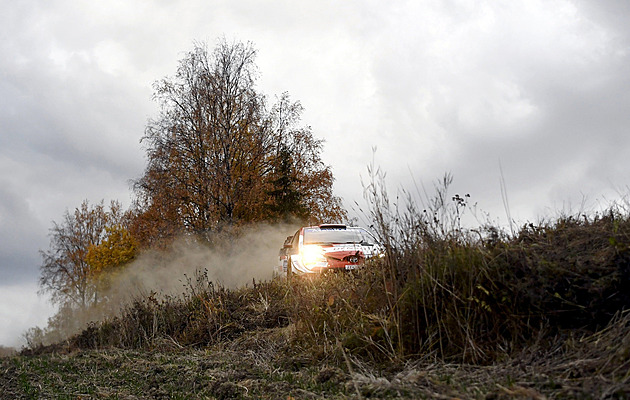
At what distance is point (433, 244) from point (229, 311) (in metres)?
5.72

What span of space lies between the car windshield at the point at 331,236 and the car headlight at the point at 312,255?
520mm

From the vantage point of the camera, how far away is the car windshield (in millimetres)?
13820

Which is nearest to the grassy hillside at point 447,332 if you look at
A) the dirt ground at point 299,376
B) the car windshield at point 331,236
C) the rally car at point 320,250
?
the dirt ground at point 299,376

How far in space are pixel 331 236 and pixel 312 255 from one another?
1.39m

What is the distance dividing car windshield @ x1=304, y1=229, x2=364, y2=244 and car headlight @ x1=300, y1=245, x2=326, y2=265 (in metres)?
0.52

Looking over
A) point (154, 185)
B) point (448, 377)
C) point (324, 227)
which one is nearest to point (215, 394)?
point (448, 377)

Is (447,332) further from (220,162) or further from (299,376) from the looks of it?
(220,162)

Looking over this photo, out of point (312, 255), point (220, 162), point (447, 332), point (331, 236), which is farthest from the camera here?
point (220, 162)

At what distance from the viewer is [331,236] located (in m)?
14.1

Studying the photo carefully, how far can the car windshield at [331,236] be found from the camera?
45.3 ft

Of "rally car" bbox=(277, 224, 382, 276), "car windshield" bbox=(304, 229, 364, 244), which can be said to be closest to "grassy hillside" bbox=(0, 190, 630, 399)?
"rally car" bbox=(277, 224, 382, 276)

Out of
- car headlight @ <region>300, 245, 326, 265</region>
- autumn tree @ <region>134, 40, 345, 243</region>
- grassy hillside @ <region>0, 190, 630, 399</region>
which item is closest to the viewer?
grassy hillside @ <region>0, 190, 630, 399</region>

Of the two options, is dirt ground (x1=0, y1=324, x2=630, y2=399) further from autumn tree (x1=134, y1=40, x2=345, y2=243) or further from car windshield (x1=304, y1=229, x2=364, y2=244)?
autumn tree (x1=134, y1=40, x2=345, y2=243)

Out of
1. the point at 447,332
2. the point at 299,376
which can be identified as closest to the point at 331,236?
the point at 299,376
